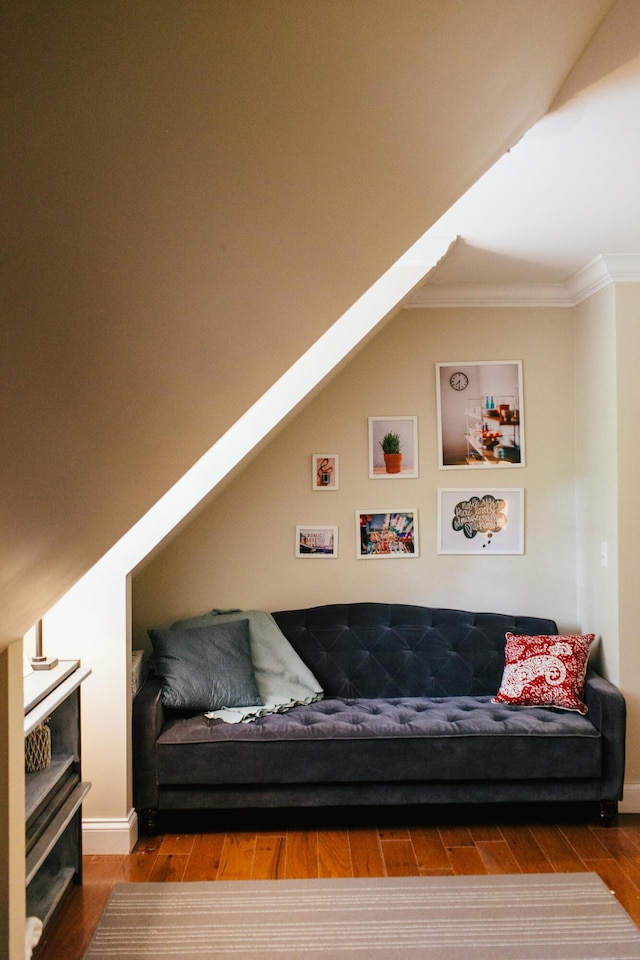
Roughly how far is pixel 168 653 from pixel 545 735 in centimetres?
178

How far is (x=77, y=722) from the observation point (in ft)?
10.2

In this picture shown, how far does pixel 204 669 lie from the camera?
153 inches

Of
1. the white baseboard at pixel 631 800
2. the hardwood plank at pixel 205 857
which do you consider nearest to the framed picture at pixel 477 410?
the white baseboard at pixel 631 800

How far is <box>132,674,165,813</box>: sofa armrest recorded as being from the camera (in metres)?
3.53

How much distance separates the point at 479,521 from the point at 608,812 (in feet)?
5.15

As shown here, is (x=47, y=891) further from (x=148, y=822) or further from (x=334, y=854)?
(x=334, y=854)

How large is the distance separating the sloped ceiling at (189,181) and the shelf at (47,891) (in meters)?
1.78

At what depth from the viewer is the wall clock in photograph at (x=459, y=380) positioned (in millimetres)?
4473

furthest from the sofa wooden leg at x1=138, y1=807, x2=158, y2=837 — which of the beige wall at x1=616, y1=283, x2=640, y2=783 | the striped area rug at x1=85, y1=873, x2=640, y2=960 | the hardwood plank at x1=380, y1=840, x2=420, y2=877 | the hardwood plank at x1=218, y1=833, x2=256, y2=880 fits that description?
the beige wall at x1=616, y1=283, x2=640, y2=783

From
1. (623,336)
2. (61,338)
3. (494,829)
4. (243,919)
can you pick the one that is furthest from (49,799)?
(623,336)

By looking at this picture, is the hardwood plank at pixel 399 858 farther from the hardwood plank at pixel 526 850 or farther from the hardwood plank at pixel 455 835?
the hardwood plank at pixel 526 850

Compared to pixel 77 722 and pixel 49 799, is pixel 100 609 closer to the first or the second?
pixel 77 722

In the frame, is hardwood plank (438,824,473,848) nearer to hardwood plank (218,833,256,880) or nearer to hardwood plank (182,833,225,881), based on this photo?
hardwood plank (218,833,256,880)

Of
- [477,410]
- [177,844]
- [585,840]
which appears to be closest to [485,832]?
[585,840]
